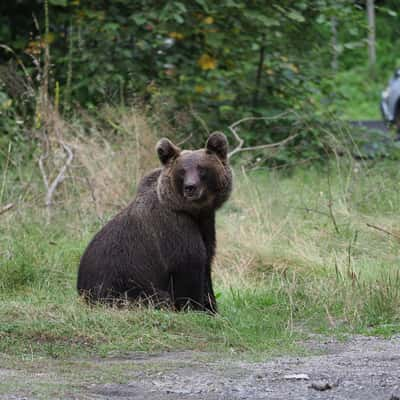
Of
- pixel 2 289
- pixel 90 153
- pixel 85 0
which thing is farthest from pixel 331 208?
pixel 85 0

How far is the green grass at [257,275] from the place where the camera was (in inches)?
240

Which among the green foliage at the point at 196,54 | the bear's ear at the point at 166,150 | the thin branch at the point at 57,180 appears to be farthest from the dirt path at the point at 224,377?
the green foliage at the point at 196,54

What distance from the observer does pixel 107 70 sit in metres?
12.1

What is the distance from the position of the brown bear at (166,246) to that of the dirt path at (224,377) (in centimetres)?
103

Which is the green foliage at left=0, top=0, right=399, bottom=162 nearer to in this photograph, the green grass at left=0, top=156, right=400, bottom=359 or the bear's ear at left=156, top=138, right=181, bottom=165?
the green grass at left=0, top=156, right=400, bottom=359

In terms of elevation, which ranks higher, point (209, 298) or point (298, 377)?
point (298, 377)

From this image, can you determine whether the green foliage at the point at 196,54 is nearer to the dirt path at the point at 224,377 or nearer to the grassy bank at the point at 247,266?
the grassy bank at the point at 247,266

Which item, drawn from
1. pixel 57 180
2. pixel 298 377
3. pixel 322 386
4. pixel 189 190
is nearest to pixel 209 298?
pixel 189 190

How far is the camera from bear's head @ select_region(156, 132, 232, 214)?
6.83 meters

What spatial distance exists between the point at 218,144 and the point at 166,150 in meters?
0.37

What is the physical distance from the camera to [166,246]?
22.4ft

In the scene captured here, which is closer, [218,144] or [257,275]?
[218,144]

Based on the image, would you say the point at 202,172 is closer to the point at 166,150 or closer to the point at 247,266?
the point at 166,150

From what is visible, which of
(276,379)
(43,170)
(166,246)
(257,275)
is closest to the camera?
(276,379)
